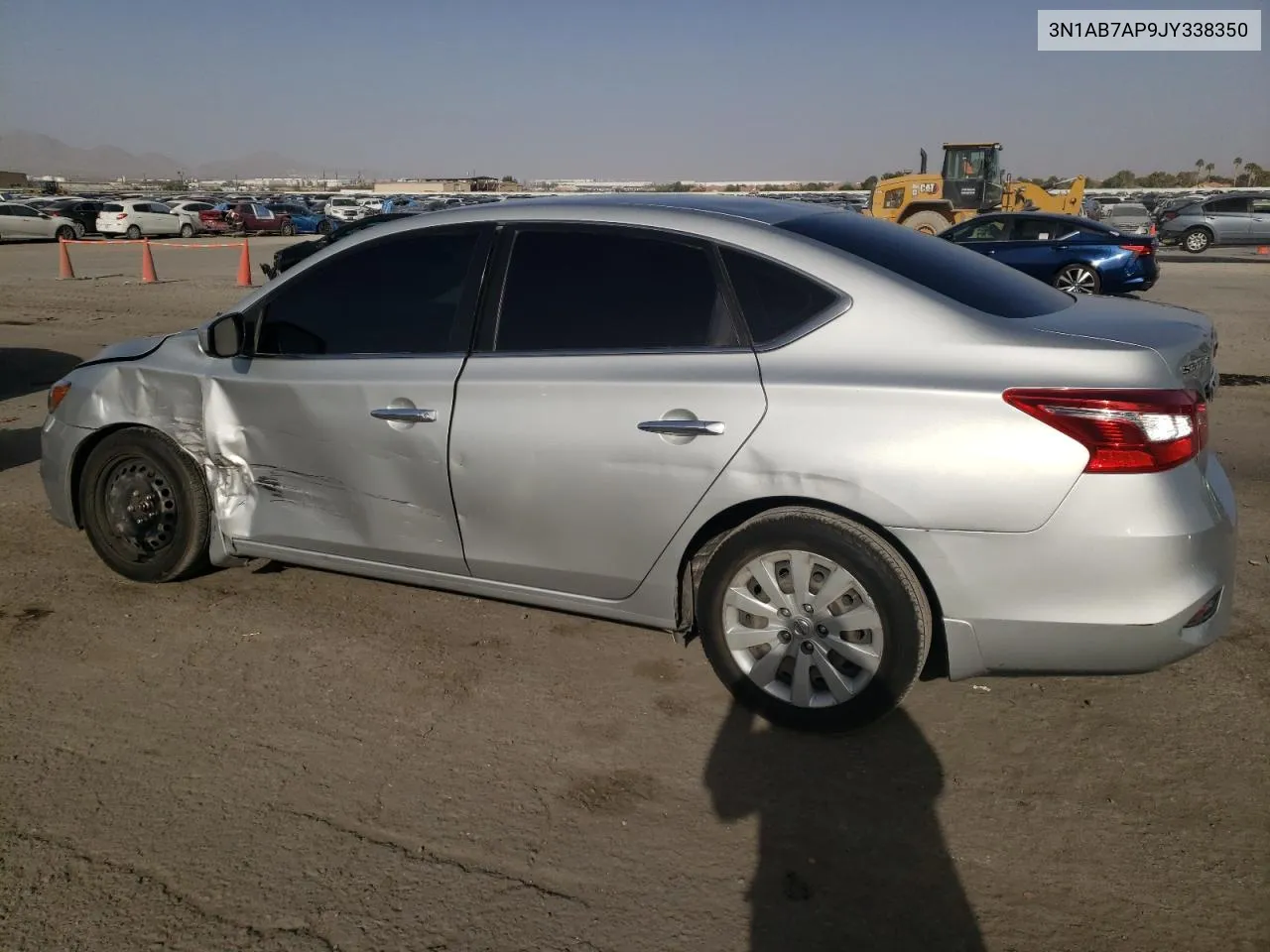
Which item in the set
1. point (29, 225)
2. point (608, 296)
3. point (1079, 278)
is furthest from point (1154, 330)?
point (29, 225)

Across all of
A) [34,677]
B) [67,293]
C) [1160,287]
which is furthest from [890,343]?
[1160,287]

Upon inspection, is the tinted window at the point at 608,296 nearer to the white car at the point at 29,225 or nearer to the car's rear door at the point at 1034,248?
the car's rear door at the point at 1034,248

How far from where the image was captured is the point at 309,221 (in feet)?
148

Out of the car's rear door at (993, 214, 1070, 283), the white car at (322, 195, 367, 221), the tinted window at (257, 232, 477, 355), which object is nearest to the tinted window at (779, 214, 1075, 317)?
the tinted window at (257, 232, 477, 355)

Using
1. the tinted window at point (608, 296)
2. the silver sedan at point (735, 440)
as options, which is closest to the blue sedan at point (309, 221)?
the silver sedan at point (735, 440)

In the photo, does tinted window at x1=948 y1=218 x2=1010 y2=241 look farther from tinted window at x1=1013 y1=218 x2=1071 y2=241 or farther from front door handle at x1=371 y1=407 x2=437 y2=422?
front door handle at x1=371 y1=407 x2=437 y2=422

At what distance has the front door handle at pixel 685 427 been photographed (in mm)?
3342

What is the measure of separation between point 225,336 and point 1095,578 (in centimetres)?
337

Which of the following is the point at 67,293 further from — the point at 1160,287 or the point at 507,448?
the point at 1160,287

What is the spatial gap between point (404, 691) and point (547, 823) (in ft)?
3.35

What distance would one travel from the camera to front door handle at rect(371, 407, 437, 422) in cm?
383

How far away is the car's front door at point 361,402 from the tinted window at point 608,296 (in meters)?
0.22

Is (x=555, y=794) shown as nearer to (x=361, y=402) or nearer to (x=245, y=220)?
(x=361, y=402)

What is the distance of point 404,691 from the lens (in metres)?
3.84
